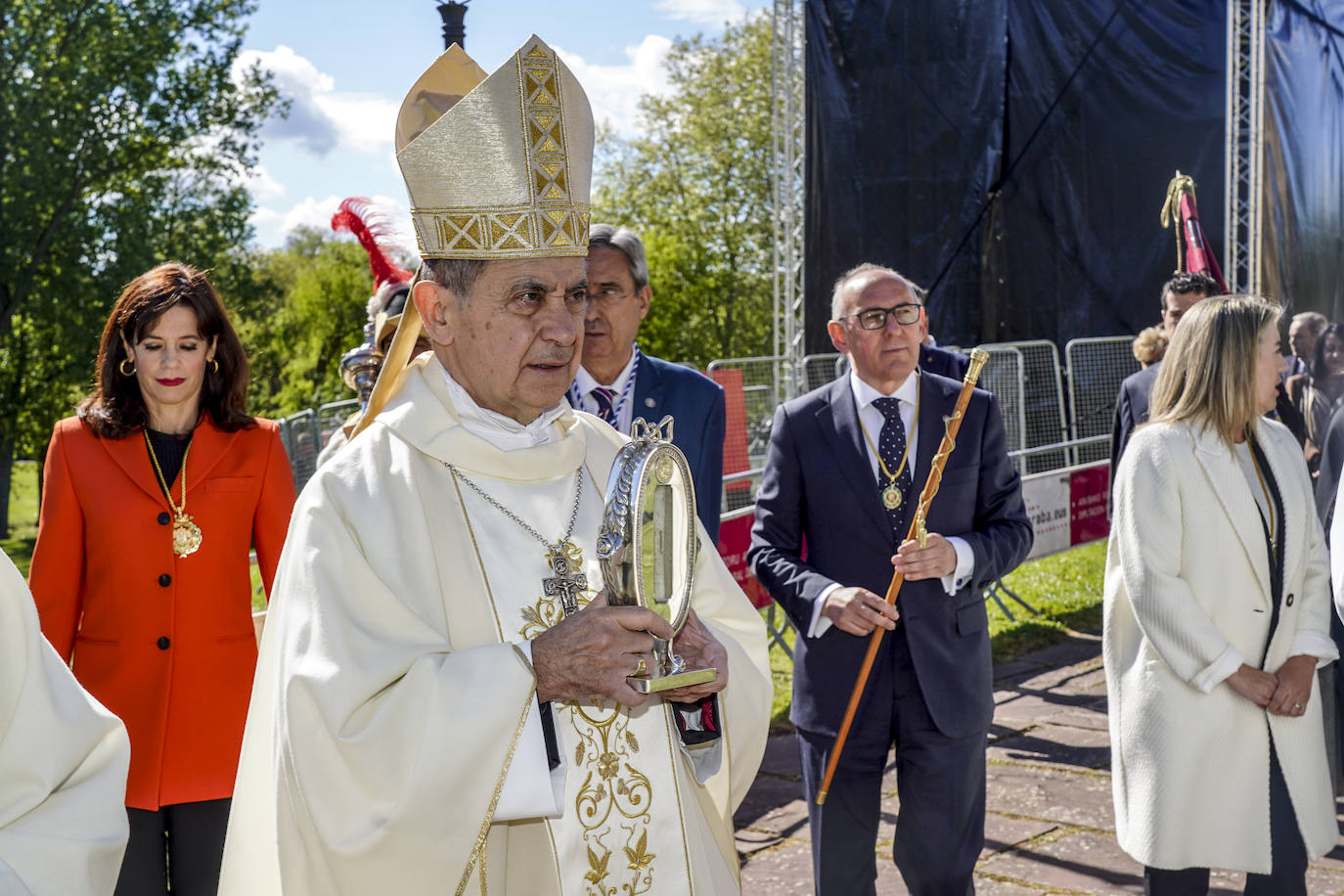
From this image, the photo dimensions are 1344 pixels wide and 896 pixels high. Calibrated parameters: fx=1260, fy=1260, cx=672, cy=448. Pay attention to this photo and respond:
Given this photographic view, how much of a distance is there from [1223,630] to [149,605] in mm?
2953

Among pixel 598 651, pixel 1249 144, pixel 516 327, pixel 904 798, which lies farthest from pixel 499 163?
pixel 1249 144

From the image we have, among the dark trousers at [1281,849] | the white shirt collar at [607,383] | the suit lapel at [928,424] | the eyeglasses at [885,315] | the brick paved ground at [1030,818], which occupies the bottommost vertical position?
the brick paved ground at [1030,818]

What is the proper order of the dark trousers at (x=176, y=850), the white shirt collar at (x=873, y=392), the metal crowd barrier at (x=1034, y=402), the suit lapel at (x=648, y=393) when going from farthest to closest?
the metal crowd barrier at (x=1034, y=402)
the suit lapel at (x=648, y=393)
the white shirt collar at (x=873, y=392)
the dark trousers at (x=176, y=850)

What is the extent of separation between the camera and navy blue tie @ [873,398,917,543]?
3.62 metres

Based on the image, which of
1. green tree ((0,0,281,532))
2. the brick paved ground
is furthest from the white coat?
green tree ((0,0,281,532))

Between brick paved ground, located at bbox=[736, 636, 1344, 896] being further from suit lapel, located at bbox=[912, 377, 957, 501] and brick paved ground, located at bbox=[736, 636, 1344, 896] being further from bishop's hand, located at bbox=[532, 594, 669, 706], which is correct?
bishop's hand, located at bbox=[532, 594, 669, 706]

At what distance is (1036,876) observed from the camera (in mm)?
4480

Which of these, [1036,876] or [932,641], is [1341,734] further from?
[932,641]

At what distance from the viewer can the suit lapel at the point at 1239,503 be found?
3.57 metres

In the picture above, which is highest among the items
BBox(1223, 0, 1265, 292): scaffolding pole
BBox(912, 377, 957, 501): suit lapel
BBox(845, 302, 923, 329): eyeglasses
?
BBox(1223, 0, 1265, 292): scaffolding pole

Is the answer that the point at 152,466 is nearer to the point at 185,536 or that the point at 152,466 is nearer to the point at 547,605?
the point at 185,536

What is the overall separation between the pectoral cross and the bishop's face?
290 mm

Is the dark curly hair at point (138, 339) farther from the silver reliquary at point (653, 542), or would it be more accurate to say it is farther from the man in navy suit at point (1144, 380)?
the man in navy suit at point (1144, 380)

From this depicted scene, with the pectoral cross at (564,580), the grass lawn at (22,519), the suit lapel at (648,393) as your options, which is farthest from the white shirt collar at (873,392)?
the grass lawn at (22,519)
